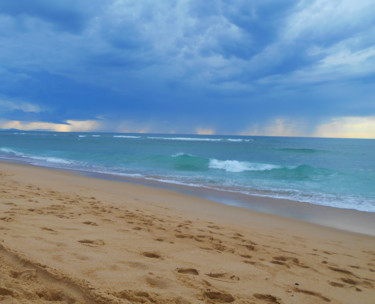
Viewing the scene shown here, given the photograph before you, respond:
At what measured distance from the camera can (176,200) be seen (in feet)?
Result: 25.9

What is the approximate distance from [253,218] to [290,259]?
2.62 m

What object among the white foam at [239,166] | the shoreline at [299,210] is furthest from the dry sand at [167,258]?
the white foam at [239,166]

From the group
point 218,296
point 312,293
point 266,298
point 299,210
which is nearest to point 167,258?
point 218,296

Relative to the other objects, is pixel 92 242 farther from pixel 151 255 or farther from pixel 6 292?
pixel 6 292

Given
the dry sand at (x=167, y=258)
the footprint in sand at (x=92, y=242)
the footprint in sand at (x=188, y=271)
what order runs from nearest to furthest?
the dry sand at (x=167, y=258) < the footprint in sand at (x=188, y=271) < the footprint in sand at (x=92, y=242)

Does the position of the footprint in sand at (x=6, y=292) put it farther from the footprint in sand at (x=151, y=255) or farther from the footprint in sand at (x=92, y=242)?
the footprint in sand at (x=151, y=255)

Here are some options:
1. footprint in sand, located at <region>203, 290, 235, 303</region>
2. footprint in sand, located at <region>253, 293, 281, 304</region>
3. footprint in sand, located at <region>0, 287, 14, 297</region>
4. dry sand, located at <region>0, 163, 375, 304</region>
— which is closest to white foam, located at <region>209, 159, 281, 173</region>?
dry sand, located at <region>0, 163, 375, 304</region>

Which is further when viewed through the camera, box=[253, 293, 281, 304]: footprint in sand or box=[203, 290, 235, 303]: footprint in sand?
box=[253, 293, 281, 304]: footprint in sand

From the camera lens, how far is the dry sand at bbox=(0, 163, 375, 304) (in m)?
2.18

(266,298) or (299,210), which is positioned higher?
(299,210)

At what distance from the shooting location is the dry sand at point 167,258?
7.16 feet

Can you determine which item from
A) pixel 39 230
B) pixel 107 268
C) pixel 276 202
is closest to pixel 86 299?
pixel 107 268

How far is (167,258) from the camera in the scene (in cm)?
310

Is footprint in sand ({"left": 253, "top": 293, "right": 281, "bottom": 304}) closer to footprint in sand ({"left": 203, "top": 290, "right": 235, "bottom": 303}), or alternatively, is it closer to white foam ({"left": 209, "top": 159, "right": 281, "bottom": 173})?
footprint in sand ({"left": 203, "top": 290, "right": 235, "bottom": 303})
